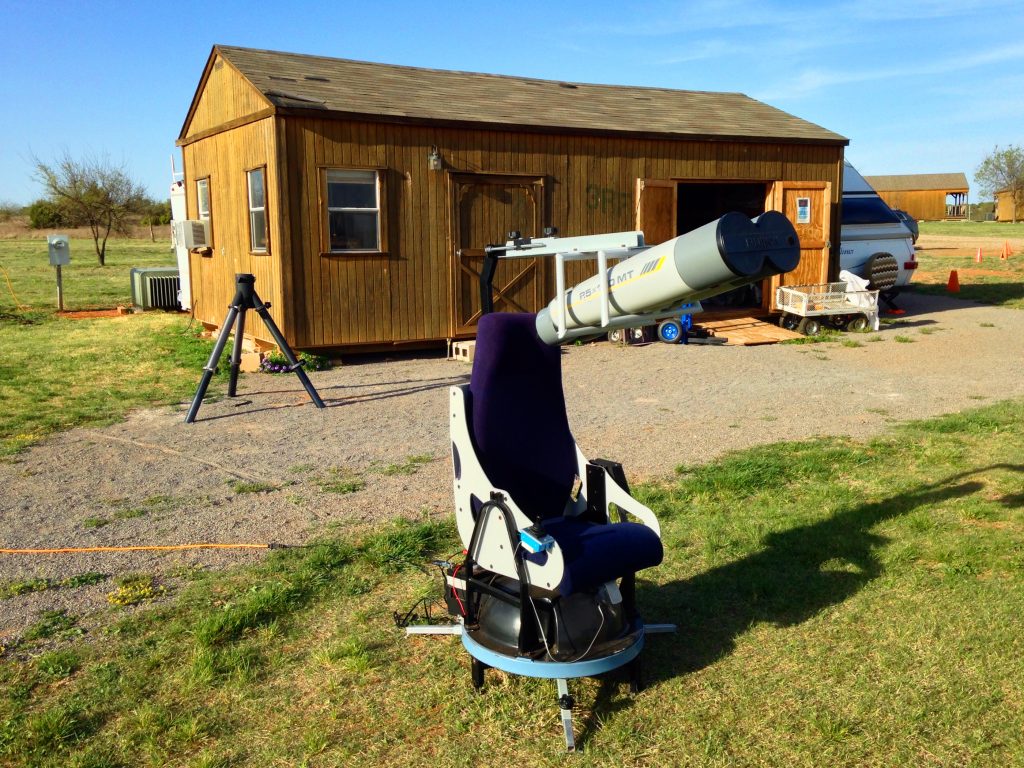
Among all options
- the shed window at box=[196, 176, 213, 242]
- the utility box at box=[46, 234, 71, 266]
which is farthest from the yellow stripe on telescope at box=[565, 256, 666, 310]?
the utility box at box=[46, 234, 71, 266]

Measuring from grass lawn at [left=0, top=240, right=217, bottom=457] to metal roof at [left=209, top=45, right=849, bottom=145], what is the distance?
3803mm

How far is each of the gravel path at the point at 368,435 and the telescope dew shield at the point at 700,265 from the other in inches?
118

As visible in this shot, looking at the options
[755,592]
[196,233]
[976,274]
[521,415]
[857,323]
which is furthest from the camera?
[976,274]

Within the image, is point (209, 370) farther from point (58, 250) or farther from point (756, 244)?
point (58, 250)

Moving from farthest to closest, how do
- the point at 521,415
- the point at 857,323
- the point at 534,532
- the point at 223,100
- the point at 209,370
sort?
the point at 857,323 < the point at 223,100 < the point at 209,370 < the point at 521,415 < the point at 534,532

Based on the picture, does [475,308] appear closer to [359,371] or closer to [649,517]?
[359,371]

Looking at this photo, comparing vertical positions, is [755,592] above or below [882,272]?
below

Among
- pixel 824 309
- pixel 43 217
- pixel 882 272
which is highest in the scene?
pixel 43 217

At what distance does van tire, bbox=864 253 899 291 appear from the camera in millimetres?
16469

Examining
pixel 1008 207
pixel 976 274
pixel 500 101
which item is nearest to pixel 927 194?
pixel 1008 207

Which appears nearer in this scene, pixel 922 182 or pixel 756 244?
pixel 756 244

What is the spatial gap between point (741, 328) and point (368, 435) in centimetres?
795

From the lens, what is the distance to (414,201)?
12430 millimetres

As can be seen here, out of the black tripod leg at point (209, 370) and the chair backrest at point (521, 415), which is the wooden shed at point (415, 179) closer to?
the black tripod leg at point (209, 370)
